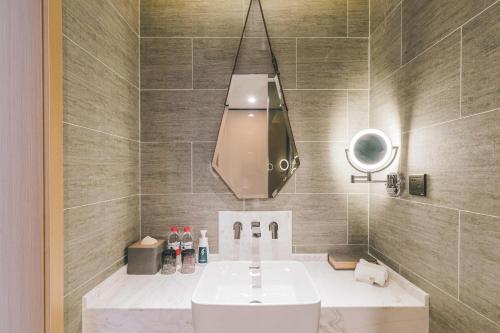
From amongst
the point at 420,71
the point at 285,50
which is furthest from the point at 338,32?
the point at 420,71

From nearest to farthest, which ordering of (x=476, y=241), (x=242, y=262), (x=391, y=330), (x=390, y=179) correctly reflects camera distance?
(x=476, y=241), (x=391, y=330), (x=390, y=179), (x=242, y=262)

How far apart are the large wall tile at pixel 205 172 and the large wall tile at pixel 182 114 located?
5 cm

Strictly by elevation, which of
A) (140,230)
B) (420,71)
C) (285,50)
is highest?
(285,50)

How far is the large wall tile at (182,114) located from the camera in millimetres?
1564

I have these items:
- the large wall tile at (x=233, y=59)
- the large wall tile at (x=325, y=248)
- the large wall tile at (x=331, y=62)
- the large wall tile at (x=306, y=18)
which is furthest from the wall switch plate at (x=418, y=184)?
the large wall tile at (x=306, y=18)

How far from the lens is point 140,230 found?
1.57 metres

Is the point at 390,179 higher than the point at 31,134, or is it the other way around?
the point at 31,134

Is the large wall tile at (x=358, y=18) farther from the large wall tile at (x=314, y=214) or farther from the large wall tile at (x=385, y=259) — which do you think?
the large wall tile at (x=385, y=259)

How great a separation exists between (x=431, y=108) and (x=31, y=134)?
1.32 metres

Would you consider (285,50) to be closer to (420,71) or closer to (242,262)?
(420,71)

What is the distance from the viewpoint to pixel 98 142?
1.18m

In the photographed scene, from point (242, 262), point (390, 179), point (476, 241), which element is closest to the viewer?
point (476, 241)

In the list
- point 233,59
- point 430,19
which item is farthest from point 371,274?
point 233,59

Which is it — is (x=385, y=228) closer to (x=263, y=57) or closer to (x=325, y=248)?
(x=325, y=248)
